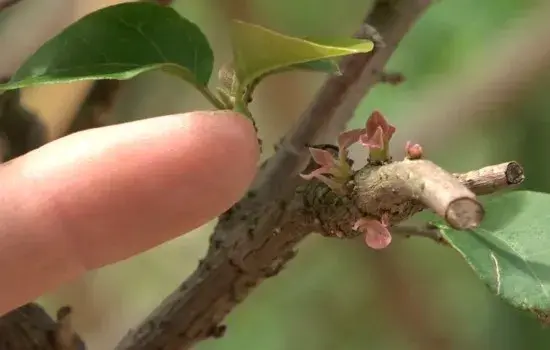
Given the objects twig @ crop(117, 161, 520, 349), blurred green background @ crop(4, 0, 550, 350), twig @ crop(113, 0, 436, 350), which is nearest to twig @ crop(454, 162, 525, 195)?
twig @ crop(117, 161, 520, 349)

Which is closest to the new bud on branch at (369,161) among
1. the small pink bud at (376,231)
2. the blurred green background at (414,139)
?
the small pink bud at (376,231)

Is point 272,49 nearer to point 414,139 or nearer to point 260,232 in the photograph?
point 260,232

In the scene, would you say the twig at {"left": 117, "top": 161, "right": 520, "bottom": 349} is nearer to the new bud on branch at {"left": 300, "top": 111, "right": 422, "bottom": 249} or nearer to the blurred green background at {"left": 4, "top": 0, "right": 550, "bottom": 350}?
the new bud on branch at {"left": 300, "top": 111, "right": 422, "bottom": 249}

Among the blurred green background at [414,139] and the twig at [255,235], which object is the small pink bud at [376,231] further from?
the blurred green background at [414,139]

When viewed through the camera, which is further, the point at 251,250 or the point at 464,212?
the point at 251,250

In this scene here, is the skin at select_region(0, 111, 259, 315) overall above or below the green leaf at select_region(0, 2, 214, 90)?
below

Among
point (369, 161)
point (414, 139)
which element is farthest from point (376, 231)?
point (414, 139)

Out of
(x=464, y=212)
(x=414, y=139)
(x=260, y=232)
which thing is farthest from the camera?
(x=414, y=139)
